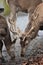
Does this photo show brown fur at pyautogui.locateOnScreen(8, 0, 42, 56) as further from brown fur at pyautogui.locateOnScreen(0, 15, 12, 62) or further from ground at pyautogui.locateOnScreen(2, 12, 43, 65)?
brown fur at pyautogui.locateOnScreen(0, 15, 12, 62)

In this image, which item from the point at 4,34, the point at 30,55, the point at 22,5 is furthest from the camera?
the point at 22,5

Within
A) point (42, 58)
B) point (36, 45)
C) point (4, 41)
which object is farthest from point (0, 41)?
point (36, 45)

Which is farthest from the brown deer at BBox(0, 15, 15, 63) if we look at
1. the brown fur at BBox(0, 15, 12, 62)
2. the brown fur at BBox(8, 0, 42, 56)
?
the brown fur at BBox(8, 0, 42, 56)

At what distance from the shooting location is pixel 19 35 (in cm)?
195

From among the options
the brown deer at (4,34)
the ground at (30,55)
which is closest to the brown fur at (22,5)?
the ground at (30,55)

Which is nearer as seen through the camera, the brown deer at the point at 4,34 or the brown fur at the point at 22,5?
the brown deer at the point at 4,34

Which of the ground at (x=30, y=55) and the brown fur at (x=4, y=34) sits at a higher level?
the brown fur at (x=4, y=34)

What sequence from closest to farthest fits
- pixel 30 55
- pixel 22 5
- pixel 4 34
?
pixel 4 34, pixel 30 55, pixel 22 5

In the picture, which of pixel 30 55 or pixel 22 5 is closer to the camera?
pixel 30 55

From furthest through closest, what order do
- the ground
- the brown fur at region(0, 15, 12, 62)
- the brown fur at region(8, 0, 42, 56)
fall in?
the brown fur at region(8, 0, 42, 56) → the ground → the brown fur at region(0, 15, 12, 62)

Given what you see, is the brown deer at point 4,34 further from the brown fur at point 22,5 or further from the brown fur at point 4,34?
the brown fur at point 22,5

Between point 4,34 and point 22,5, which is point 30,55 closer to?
point 4,34

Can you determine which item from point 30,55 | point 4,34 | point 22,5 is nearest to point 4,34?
point 4,34

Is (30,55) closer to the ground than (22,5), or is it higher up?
closer to the ground
